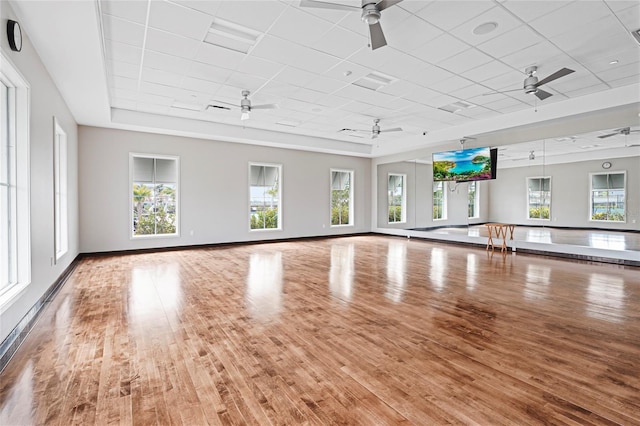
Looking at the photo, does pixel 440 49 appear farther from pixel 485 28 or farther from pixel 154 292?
pixel 154 292

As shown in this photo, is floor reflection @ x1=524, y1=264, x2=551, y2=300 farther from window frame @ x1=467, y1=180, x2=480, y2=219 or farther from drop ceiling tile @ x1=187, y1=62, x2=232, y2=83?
drop ceiling tile @ x1=187, y1=62, x2=232, y2=83

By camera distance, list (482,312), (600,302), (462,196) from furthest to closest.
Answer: (462,196)
(600,302)
(482,312)

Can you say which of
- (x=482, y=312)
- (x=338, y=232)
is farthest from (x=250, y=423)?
(x=338, y=232)

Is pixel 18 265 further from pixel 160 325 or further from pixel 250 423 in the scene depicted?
pixel 250 423

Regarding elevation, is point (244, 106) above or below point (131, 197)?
above

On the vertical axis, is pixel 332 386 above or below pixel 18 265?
below

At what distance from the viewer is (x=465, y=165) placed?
9.21 m

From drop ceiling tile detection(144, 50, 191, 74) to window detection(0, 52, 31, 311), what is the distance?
181 cm

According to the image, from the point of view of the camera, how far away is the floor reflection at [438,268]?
203 inches

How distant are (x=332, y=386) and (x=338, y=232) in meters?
10.0

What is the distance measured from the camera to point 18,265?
138 inches

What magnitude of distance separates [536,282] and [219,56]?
6.22 metres

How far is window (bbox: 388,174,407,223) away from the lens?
12.3 m

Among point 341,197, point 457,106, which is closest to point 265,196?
point 341,197
